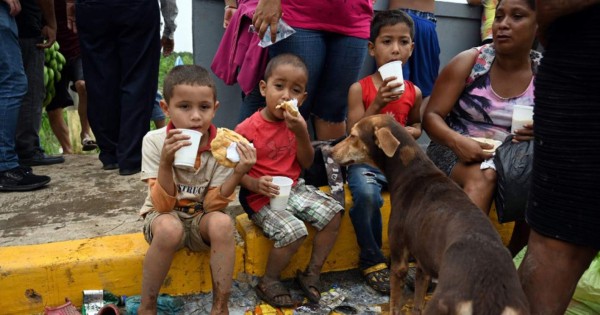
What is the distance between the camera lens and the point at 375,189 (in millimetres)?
3535

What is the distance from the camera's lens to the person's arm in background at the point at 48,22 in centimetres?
497

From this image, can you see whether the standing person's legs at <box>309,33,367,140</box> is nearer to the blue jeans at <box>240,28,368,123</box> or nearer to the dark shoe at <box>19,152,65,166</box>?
the blue jeans at <box>240,28,368,123</box>

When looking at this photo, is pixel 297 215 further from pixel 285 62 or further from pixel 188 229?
pixel 285 62

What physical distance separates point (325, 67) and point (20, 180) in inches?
104

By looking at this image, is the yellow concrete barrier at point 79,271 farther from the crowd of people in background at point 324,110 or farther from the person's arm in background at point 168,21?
the person's arm in background at point 168,21

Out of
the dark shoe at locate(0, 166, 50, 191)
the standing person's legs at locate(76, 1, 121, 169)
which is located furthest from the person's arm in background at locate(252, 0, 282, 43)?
the dark shoe at locate(0, 166, 50, 191)

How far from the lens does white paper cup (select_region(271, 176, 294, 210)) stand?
10.1 ft

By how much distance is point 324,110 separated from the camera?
411 centimetres

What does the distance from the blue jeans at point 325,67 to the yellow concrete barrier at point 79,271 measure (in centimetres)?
132

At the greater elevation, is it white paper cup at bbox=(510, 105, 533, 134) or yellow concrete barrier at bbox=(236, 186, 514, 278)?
white paper cup at bbox=(510, 105, 533, 134)

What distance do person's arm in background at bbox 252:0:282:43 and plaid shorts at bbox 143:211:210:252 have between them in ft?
4.22

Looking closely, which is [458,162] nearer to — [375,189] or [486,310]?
[375,189]

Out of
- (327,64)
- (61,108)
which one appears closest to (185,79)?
(327,64)

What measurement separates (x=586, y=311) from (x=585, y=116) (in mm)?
1658
